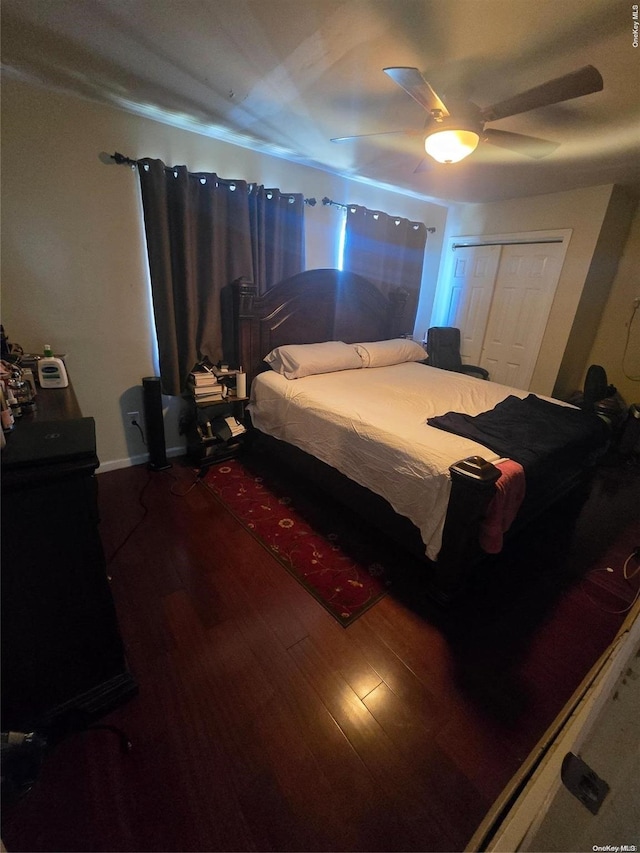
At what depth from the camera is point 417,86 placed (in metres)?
1.36

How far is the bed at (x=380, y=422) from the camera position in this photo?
1.55 m

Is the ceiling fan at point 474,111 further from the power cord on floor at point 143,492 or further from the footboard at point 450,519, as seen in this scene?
the power cord on floor at point 143,492

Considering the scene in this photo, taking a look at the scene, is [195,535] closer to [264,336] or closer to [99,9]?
[264,336]

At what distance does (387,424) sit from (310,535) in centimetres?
83

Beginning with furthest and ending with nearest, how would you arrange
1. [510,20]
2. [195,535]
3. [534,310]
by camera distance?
[534,310]
[195,535]
[510,20]

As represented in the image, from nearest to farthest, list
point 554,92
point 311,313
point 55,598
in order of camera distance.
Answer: point 55,598 < point 554,92 < point 311,313

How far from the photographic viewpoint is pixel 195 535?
2045 millimetres

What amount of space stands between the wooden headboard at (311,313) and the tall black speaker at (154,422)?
0.68 m

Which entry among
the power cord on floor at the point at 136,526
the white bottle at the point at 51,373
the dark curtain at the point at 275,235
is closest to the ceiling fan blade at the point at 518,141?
the dark curtain at the point at 275,235

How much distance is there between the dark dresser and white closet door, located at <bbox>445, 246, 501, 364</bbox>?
165 inches

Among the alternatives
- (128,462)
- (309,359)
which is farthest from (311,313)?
(128,462)

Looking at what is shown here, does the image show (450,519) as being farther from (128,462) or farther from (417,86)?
(128,462)

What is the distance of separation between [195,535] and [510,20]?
270 cm

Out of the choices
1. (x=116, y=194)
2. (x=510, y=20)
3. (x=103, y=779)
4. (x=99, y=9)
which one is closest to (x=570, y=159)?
(x=510, y=20)
